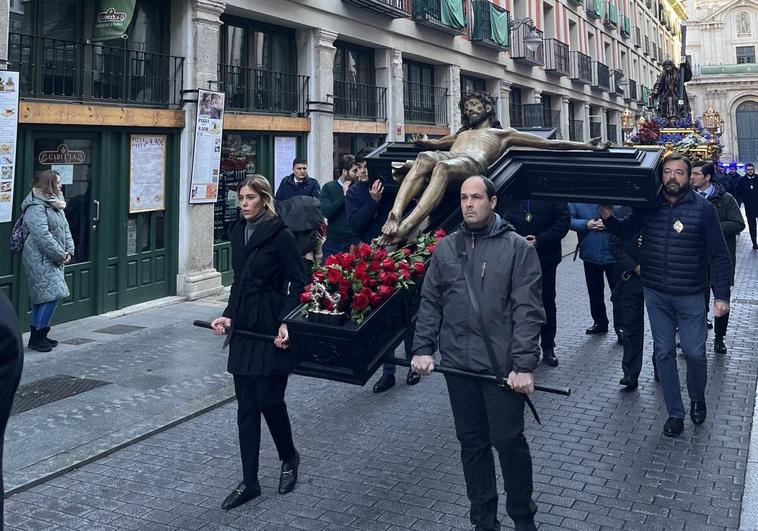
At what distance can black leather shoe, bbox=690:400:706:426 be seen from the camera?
5.50 meters

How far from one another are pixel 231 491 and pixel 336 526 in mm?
819

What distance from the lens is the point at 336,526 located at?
397 centimetres

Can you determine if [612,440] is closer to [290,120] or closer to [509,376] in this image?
[509,376]

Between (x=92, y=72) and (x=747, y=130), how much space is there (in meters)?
74.7

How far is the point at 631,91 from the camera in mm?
39938

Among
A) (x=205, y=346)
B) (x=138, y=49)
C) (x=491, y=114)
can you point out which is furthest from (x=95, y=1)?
(x=491, y=114)

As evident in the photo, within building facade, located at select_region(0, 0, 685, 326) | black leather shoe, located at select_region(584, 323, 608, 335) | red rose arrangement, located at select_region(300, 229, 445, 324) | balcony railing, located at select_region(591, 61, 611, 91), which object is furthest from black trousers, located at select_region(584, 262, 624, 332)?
balcony railing, located at select_region(591, 61, 611, 91)

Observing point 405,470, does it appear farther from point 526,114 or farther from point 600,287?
point 526,114

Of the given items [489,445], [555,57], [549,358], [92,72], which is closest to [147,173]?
[92,72]

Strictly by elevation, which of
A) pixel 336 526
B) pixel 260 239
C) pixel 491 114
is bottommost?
pixel 336 526

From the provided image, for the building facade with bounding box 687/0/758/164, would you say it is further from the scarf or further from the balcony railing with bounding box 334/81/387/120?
the scarf

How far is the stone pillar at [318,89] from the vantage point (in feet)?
46.1

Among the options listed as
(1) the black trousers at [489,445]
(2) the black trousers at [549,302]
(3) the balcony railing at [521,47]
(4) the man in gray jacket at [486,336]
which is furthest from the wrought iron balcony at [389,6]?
(1) the black trousers at [489,445]

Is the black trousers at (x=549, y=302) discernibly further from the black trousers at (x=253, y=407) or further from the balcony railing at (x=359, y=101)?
the balcony railing at (x=359, y=101)
